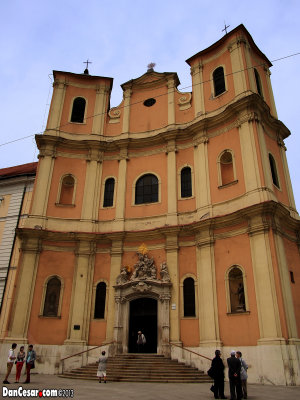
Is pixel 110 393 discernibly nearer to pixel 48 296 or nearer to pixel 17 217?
pixel 48 296

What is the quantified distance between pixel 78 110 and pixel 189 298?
13.7 m

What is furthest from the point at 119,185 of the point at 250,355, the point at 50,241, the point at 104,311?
the point at 250,355

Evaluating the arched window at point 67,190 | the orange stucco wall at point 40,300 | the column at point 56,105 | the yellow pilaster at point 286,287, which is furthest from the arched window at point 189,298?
the column at point 56,105

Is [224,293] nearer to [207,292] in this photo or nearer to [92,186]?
[207,292]

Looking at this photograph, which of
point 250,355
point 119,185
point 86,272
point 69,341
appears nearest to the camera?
point 250,355

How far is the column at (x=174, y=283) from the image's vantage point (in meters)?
15.8

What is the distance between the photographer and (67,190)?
20.7 metres

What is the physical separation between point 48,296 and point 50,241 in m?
2.76

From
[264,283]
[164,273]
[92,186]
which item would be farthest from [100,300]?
[264,283]

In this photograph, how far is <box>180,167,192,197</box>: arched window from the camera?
61.2ft

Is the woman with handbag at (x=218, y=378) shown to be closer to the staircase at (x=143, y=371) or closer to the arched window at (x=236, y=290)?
the staircase at (x=143, y=371)

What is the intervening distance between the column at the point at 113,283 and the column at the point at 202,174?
4531 millimetres

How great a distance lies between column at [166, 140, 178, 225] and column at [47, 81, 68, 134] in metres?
7.17

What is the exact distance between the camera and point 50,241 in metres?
18.4
